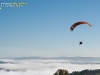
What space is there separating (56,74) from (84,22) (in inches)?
2210

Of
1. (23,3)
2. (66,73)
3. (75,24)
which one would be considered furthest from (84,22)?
(66,73)

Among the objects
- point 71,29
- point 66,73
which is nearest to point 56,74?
point 66,73

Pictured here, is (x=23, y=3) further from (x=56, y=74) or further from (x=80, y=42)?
(x=56, y=74)

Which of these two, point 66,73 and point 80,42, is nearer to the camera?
point 80,42

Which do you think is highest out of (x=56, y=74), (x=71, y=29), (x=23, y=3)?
(x=23, y=3)

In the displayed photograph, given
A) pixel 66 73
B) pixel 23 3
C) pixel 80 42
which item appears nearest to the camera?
pixel 80 42

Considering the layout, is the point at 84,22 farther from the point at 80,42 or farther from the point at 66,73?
the point at 66,73

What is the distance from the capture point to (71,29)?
8512 cm

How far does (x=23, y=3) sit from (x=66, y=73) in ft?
178

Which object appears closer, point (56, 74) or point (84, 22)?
point (84, 22)

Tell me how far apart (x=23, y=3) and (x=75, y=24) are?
17.9m

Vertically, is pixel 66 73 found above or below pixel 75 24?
below

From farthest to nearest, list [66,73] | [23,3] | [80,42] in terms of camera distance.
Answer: [66,73] < [23,3] < [80,42]

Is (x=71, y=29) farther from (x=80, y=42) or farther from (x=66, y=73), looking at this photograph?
(x=66, y=73)
